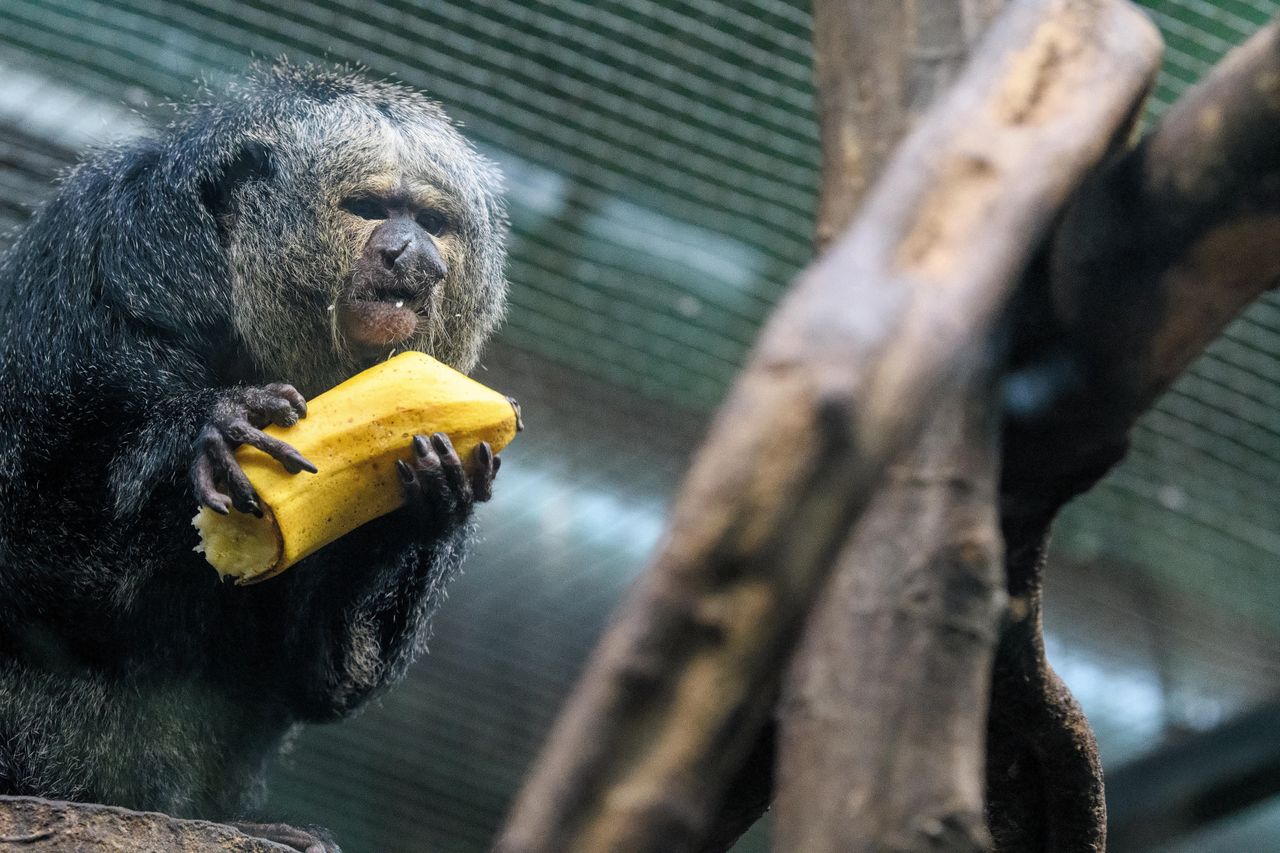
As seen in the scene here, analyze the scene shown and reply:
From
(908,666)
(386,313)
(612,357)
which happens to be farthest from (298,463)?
(612,357)

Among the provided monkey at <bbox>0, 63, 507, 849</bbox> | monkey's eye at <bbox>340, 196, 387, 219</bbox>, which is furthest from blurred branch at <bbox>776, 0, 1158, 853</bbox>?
monkey's eye at <bbox>340, 196, 387, 219</bbox>

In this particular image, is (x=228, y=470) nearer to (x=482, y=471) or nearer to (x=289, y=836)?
(x=482, y=471)

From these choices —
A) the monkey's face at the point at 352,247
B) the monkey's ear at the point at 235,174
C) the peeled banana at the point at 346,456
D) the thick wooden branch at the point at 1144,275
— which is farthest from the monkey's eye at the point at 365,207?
the thick wooden branch at the point at 1144,275

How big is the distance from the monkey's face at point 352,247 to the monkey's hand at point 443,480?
493mm

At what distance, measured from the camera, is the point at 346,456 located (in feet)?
8.34

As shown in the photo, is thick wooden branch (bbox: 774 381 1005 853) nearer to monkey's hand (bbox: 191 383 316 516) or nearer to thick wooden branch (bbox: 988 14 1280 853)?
thick wooden branch (bbox: 988 14 1280 853)

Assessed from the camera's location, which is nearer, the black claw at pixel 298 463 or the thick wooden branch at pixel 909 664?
the thick wooden branch at pixel 909 664

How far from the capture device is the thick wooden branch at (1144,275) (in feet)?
4.58

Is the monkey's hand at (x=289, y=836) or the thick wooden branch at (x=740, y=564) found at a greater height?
the thick wooden branch at (x=740, y=564)

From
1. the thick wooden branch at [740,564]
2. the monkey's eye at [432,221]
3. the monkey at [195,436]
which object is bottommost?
the monkey at [195,436]

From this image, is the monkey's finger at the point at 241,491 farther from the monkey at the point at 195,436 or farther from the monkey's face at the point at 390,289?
the monkey's face at the point at 390,289

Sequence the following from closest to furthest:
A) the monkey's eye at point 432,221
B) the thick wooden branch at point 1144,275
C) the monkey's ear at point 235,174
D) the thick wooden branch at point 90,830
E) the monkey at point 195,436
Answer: the thick wooden branch at point 1144,275, the thick wooden branch at point 90,830, the monkey at point 195,436, the monkey's ear at point 235,174, the monkey's eye at point 432,221

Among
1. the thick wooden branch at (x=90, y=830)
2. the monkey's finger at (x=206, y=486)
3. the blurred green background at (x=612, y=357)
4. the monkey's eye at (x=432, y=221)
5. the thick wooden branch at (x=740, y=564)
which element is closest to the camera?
the thick wooden branch at (x=740, y=564)

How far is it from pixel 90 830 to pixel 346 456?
2.68 ft
